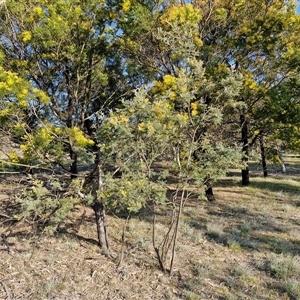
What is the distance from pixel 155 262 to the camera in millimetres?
5801

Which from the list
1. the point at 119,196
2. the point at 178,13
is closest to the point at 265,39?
the point at 178,13

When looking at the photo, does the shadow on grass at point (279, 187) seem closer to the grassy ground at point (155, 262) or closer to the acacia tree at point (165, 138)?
the grassy ground at point (155, 262)

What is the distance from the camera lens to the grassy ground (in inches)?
191

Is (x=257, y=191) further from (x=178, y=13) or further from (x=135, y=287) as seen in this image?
(x=135, y=287)

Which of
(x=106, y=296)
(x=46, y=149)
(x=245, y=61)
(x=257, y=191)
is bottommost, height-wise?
(x=106, y=296)

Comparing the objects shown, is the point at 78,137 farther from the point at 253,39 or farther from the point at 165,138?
the point at 253,39

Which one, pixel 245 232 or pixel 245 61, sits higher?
pixel 245 61

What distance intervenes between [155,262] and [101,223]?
1.27 meters

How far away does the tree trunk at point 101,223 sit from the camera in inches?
247

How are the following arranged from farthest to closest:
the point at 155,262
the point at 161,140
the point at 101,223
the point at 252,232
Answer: the point at 252,232 < the point at 101,223 < the point at 155,262 < the point at 161,140

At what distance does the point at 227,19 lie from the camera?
968cm

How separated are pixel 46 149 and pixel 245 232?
4654 millimetres

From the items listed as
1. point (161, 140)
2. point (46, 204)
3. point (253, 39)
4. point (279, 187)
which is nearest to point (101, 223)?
point (46, 204)

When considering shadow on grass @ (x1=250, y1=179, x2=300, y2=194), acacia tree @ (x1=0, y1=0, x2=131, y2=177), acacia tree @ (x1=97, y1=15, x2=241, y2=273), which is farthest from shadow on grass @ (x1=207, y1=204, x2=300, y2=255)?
shadow on grass @ (x1=250, y1=179, x2=300, y2=194)
